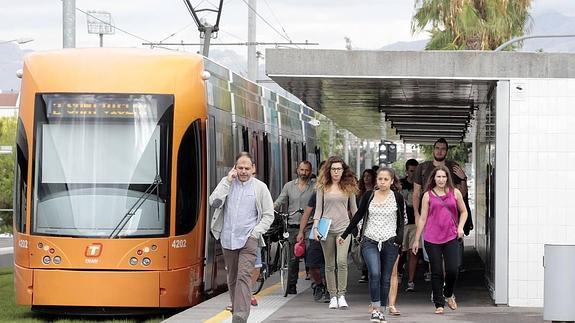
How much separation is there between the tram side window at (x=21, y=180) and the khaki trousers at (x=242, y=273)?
3775mm

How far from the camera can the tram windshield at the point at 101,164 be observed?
1510 centimetres

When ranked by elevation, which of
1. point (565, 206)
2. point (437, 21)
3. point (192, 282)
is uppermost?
point (437, 21)

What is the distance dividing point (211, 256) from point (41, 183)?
246 cm

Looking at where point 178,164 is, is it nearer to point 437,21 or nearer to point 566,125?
point 566,125

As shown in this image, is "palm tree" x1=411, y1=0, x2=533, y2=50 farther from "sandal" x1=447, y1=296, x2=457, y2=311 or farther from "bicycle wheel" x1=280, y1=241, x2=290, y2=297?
"sandal" x1=447, y1=296, x2=457, y2=311

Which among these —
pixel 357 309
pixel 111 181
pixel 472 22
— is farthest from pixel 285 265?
pixel 472 22

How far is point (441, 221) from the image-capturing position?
45.4ft

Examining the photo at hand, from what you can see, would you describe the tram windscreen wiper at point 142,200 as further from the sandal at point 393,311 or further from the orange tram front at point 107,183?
the sandal at point 393,311

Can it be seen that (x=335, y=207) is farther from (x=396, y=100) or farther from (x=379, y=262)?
(x=396, y=100)

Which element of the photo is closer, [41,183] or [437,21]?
[41,183]

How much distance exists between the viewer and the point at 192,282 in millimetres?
15617

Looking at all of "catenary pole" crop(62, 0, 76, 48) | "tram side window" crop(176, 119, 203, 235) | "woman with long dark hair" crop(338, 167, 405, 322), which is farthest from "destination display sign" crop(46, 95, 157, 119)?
"catenary pole" crop(62, 0, 76, 48)

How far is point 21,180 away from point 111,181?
1.07 meters

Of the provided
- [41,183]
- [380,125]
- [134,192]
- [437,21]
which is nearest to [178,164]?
[134,192]
